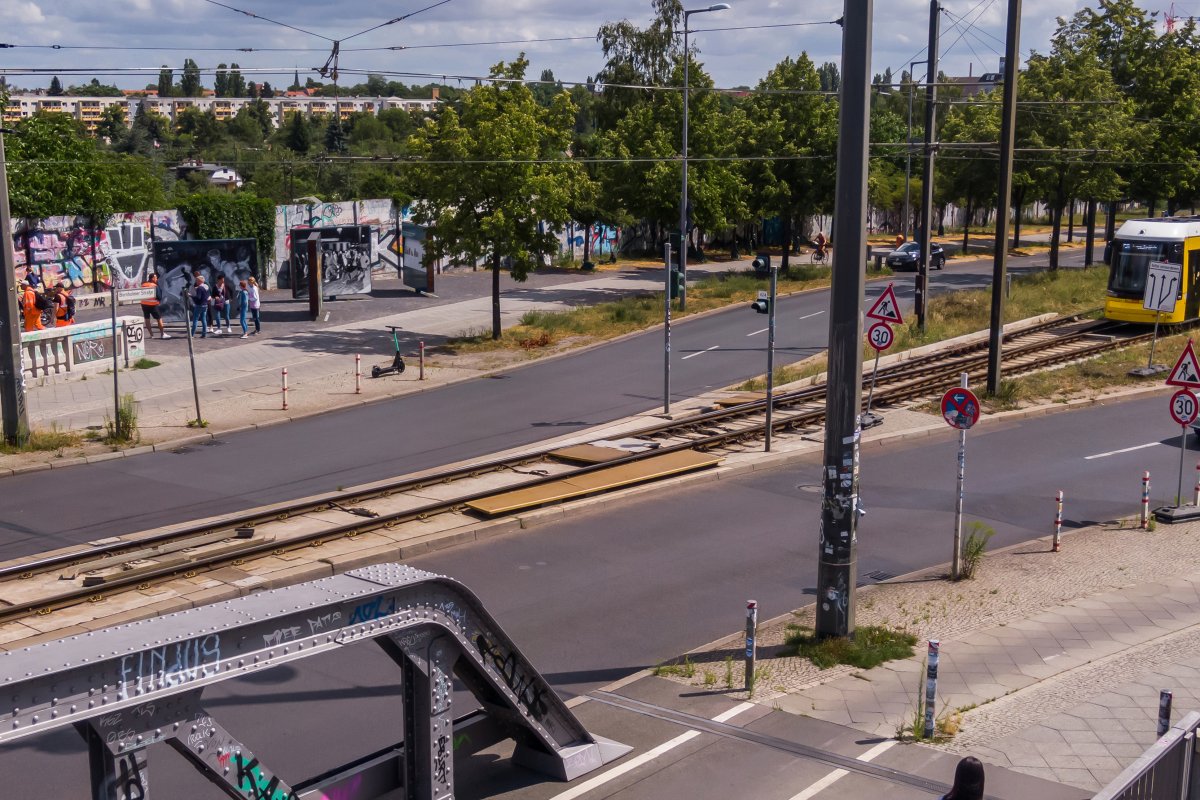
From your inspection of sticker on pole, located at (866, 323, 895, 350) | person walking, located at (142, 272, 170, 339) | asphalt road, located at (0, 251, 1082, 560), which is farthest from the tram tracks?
person walking, located at (142, 272, 170, 339)

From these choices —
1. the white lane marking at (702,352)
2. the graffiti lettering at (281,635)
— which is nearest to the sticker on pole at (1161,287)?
the white lane marking at (702,352)

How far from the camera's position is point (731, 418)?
76.2ft

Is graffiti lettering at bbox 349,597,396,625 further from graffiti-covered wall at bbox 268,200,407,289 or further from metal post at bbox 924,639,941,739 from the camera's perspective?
graffiti-covered wall at bbox 268,200,407,289

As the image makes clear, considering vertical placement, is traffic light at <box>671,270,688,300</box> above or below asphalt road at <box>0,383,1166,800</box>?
above

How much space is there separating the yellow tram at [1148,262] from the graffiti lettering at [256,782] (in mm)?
29961

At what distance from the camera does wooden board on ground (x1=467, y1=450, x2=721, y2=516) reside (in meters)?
16.6

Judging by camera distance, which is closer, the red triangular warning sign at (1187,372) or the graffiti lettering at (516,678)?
the graffiti lettering at (516,678)

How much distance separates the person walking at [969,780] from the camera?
6.17m

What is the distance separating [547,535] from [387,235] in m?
34.0

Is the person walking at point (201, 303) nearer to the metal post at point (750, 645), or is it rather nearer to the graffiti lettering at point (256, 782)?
the metal post at point (750, 645)

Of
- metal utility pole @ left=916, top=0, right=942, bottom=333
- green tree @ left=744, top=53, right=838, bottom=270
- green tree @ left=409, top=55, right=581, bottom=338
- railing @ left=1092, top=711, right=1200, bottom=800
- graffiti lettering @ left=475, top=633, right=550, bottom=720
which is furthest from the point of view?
green tree @ left=744, top=53, right=838, bottom=270

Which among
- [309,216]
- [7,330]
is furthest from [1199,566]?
[309,216]

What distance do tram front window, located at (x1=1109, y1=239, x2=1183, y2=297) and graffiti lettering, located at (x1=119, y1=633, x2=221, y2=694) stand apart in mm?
30913

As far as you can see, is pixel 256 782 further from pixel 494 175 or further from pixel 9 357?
pixel 494 175
